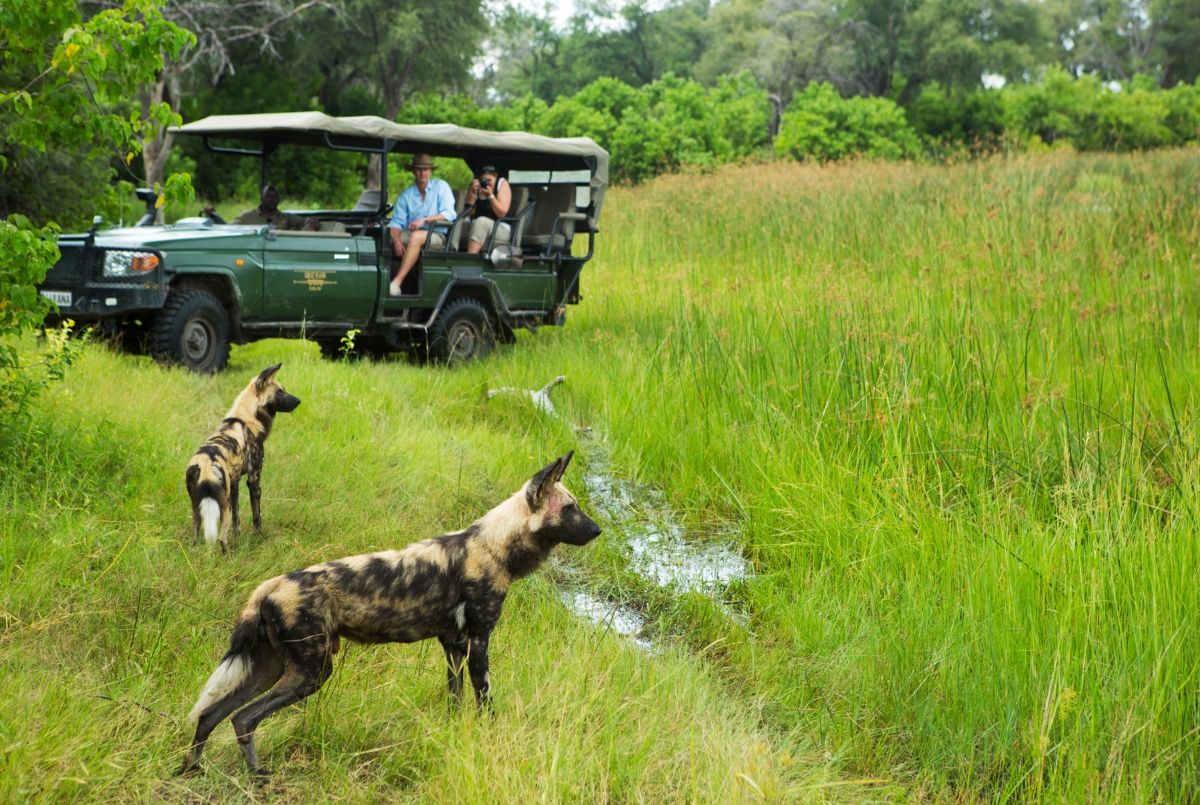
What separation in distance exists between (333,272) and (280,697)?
635 cm

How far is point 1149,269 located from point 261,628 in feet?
25.2

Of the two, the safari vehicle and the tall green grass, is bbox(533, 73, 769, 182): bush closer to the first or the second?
the safari vehicle

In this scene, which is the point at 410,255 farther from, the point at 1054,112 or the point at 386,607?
the point at 1054,112

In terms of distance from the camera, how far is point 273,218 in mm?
9320

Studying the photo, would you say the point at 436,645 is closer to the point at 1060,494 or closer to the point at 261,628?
the point at 261,628

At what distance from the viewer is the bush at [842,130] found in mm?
26688

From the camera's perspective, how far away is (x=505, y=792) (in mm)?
2740

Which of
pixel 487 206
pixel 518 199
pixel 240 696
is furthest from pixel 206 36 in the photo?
pixel 240 696

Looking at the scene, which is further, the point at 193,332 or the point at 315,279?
the point at 315,279

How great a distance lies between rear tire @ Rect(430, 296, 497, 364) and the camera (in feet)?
31.5

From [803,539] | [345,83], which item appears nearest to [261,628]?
[803,539]

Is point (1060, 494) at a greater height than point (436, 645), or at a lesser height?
greater

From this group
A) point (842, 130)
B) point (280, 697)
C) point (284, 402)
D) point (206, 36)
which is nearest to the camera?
point (280, 697)

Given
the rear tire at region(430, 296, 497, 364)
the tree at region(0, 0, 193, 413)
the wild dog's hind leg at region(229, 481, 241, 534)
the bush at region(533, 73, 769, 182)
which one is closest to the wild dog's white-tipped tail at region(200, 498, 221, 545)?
the wild dog's hind leg at region(229, 481, 241, 534)
